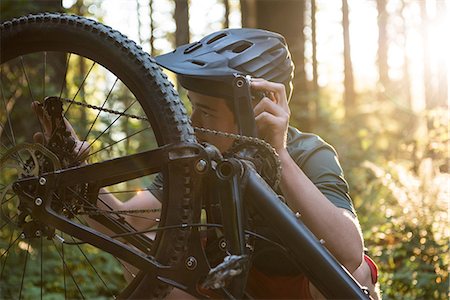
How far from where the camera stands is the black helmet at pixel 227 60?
2.04 m

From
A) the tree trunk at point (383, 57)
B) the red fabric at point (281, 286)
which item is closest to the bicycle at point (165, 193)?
the red fabric at point (281, 286)

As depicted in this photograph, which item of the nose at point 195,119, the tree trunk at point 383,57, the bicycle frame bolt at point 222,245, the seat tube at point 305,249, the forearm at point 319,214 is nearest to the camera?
the seat tube at point 305,249

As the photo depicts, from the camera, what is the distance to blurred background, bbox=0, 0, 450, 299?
411 cm

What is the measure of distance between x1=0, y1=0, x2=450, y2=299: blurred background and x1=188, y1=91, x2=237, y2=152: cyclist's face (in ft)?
6.71

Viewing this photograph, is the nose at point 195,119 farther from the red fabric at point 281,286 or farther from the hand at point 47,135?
the red fabric at point 281,286

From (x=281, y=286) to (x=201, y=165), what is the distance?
29.1 inches

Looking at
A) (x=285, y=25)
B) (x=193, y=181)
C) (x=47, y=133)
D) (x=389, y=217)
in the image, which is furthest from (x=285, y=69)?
(x=285, y=25)

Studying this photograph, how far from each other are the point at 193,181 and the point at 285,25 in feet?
17.2

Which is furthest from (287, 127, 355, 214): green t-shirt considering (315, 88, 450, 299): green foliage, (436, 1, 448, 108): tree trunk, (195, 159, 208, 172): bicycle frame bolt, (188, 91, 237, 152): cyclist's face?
(436, 1, 448, 108): tree trunk

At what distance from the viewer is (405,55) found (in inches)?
698

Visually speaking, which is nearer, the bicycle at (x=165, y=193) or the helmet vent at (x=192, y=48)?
the bicycle at (x=165, y=193)

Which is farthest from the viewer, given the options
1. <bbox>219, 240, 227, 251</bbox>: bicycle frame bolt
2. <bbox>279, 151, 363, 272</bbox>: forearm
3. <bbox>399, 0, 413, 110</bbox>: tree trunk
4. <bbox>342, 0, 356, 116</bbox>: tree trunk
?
<bbox>342, 0, 356, 116</bbox>: tree trunk

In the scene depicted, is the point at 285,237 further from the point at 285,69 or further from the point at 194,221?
the point at 285,69

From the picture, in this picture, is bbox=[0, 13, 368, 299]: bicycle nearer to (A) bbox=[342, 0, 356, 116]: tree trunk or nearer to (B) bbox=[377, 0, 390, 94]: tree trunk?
(A) bbox=[342, 0, 356, 116]: tree trunk
